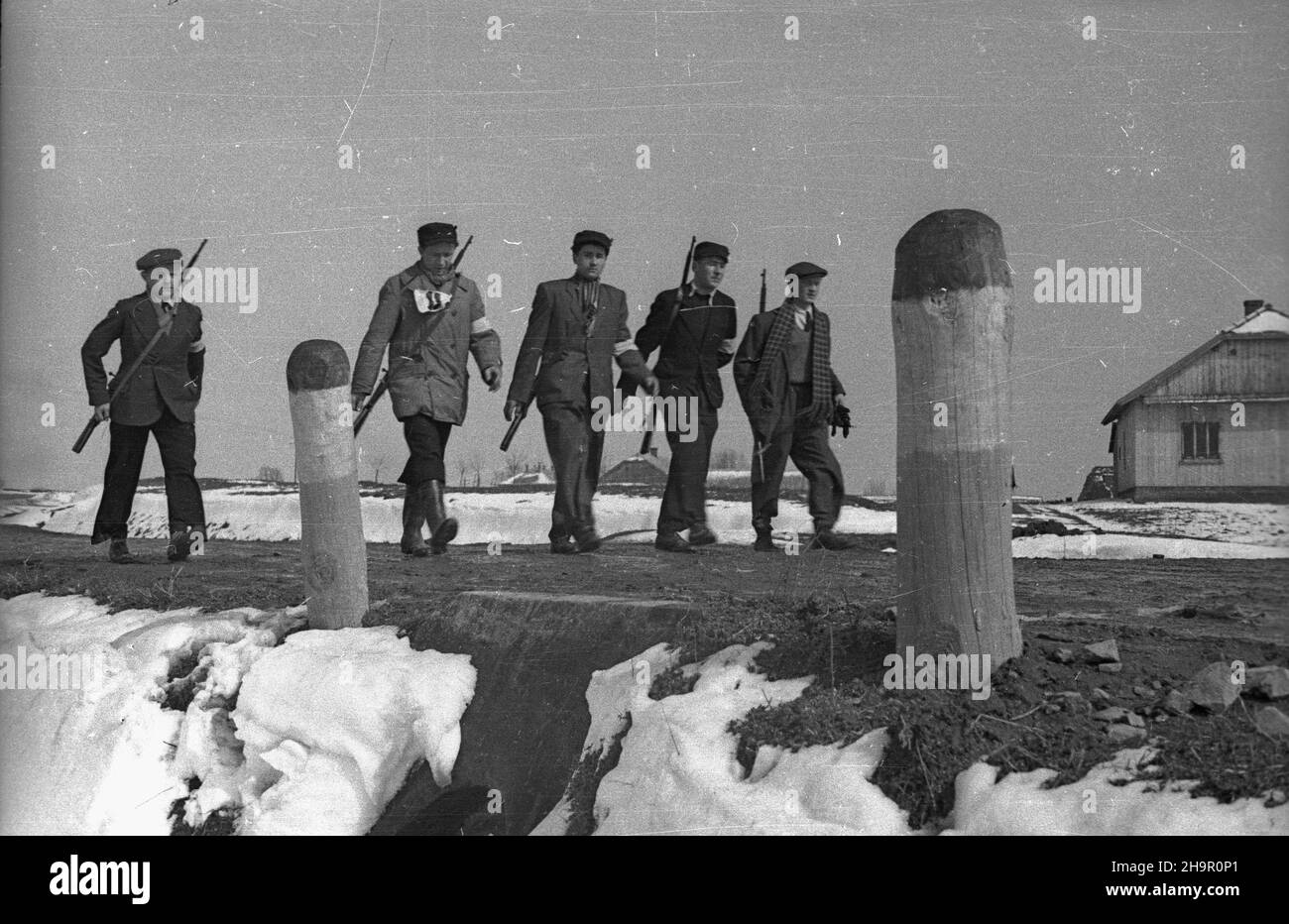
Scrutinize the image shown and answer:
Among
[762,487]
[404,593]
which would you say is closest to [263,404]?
[404,593]

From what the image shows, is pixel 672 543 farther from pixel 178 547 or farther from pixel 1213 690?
pixel 1213 690

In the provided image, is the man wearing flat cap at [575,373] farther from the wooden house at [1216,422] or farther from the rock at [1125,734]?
the rock at [1125,734]

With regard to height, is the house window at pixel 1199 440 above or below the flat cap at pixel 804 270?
below

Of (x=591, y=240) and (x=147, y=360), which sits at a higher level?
(x=591, y=240)

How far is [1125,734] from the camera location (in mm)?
6348

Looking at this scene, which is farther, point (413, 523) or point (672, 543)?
point (413, 523)

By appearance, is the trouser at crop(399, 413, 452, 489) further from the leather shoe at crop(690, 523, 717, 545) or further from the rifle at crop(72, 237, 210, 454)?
the rifle at crop(72, 237, 210, 454)

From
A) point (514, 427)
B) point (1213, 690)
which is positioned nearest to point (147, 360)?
point (514, 427)

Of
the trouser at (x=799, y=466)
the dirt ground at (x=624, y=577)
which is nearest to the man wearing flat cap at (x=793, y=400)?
the trouser at (x=799, y=466)

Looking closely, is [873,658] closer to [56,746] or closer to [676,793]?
[676,793]

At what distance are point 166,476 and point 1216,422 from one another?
6791mm

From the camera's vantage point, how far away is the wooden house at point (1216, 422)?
27.6 ft

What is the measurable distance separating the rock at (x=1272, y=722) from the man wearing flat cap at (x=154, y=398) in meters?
6.79
